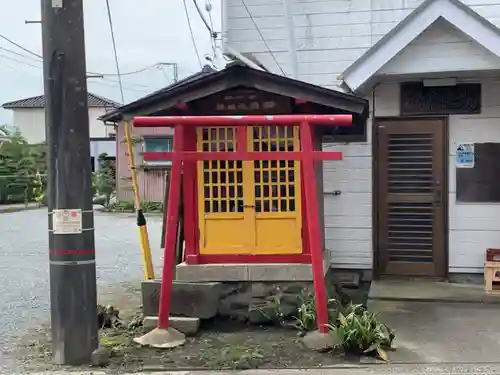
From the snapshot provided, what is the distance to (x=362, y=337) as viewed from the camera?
231 inches

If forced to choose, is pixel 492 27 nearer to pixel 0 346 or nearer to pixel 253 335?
pixel 253 335

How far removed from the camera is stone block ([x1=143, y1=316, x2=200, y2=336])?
262 inches

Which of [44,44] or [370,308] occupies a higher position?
[44,44]

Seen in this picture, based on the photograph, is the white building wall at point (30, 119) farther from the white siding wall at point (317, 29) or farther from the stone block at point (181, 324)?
the stone block at point (181, 324)

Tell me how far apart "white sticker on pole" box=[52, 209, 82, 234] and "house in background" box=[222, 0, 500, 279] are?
13.5 feet

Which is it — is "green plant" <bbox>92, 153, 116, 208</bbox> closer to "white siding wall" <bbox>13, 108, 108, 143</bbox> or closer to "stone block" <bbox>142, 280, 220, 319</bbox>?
"stone block" <bbox>142, 280, 220, 319</bbox>

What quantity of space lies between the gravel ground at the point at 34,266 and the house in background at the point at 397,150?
3819 millimetres

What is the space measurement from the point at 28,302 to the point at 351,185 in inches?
183

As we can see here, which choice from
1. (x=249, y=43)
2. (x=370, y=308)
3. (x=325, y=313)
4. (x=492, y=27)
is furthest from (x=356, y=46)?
(x=325, y=313)

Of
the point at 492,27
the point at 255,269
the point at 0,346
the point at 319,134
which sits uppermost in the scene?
the point at 492,27

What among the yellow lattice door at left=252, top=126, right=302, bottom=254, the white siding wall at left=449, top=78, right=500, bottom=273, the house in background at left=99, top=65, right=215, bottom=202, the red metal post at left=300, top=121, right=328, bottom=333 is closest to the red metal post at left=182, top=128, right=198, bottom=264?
the yellow lattice door at left=252, top=126, right=302, bottom=254

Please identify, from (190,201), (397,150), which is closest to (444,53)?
(397,150)

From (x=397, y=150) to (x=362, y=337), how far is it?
12.3 feet

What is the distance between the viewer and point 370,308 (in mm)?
7605
